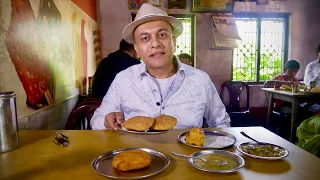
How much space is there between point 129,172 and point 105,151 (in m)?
0.25

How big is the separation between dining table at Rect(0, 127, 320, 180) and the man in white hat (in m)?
0.46

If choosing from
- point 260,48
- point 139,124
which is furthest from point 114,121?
point 260,48

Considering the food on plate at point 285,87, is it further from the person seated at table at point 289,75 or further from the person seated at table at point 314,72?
the person seated at table at point 314,72

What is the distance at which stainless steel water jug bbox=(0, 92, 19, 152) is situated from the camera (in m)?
1.07

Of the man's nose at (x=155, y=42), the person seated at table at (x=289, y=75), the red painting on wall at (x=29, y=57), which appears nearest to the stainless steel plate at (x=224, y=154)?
the man's nose at (x=155, y=42)

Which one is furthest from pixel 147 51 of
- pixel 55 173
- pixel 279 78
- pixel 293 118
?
pixel 279 78

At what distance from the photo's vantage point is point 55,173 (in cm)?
86

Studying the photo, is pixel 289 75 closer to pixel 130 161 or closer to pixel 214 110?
pixel 214 110

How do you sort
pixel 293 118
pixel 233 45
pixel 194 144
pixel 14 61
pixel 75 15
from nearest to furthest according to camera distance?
pixel 194 144 < pixel 14 61 < pixel 75 15 < pixel 293 118 < pixel 233 45

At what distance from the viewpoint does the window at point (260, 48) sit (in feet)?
19.1

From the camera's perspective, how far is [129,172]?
0.86 m

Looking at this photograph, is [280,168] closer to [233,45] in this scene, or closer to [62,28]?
[62,28]

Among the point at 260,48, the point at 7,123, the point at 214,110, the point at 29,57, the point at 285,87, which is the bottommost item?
the point at 285,87

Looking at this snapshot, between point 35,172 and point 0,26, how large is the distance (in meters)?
1.13
